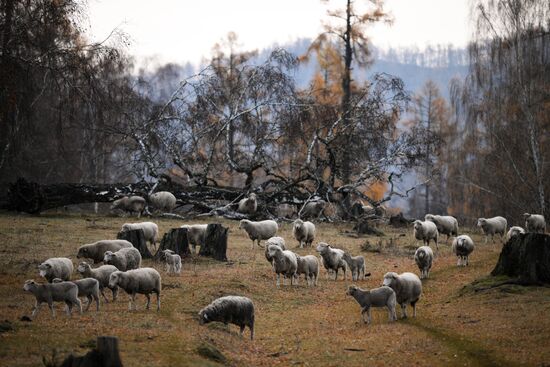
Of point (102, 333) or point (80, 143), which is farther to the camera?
point (80, 143)

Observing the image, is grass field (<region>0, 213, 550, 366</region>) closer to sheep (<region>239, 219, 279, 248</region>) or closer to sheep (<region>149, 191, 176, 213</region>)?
sheep (<region>239, 219, 279, 248</region>)

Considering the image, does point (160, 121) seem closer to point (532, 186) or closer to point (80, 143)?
point (80, 143)

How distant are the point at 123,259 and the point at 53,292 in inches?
166

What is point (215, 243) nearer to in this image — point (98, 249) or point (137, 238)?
point (137, 238)

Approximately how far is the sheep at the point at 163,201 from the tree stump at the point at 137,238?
Result: 505 inches

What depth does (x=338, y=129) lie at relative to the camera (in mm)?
40781

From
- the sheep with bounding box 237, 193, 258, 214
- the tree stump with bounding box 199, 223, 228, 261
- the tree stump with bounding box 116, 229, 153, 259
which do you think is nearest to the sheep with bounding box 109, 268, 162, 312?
the tree stump with bounding box 116, 229, 153, 259

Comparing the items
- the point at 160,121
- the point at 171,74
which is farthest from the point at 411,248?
the point at 171,74

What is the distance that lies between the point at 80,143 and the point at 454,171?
86.8ft

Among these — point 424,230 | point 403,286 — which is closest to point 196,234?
point 424,230

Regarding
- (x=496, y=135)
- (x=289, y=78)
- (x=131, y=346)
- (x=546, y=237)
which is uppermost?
(x=289, y=78)

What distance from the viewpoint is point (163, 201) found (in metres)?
34.8

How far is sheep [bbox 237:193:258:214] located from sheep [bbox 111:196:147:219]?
4.97 m

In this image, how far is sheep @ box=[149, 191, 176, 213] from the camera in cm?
3469
